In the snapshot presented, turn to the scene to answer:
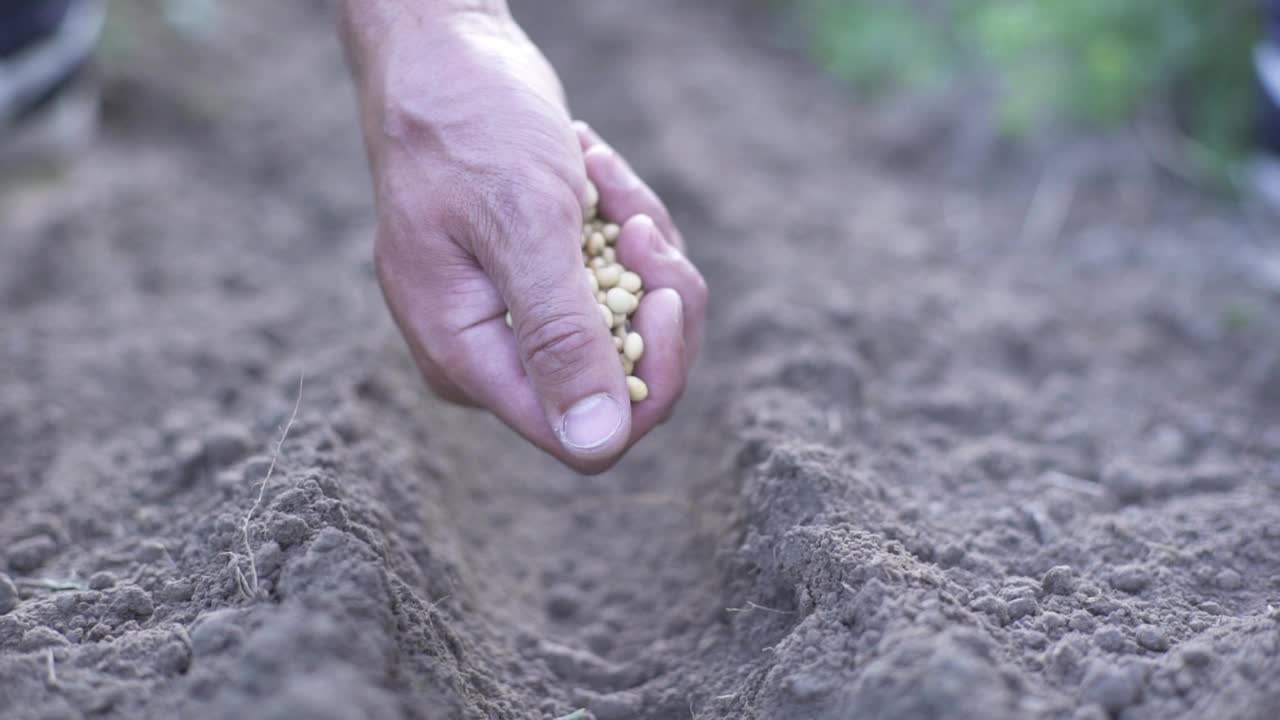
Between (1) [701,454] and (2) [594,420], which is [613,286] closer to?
(2) [594,420]

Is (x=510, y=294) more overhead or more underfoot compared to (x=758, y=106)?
more overhead

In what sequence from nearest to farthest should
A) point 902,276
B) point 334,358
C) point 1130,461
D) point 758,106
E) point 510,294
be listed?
point 510,294 < point 1130,461 < point 334,358 < point 902,276 < point 758,106

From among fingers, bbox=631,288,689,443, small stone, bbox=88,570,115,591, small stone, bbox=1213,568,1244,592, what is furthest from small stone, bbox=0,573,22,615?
small stone, bbox=1213,568,1244,592

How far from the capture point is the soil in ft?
5.64

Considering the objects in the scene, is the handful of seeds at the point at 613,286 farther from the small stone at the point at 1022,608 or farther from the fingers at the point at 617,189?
the small stone at the point at 1022,608

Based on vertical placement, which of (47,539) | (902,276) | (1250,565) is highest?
(1250,565)

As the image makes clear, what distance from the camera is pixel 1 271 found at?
3.32m

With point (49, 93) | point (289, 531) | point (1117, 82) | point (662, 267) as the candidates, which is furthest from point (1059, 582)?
point (49, 93)

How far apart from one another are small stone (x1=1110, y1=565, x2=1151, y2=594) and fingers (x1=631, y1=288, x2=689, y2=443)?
33.0 inches

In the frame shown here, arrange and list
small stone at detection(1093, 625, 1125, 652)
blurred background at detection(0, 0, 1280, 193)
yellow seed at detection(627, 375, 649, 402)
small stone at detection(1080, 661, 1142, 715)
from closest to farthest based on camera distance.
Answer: small stone at detection(1080, 661, 1142, 715) < small stone at detection(1093, 625, 1125, 652) < yellow seed at detection(627, 375, 649, 402) < blurred background at detection(0, 0, 1280, 193)

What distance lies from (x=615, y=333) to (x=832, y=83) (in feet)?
9.60

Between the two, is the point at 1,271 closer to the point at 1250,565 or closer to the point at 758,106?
the point at 758,106

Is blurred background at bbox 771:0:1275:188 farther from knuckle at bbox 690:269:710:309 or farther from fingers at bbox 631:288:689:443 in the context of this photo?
fingers at bbox 631:288:689:443

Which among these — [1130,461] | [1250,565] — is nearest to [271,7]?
[1130,461]
